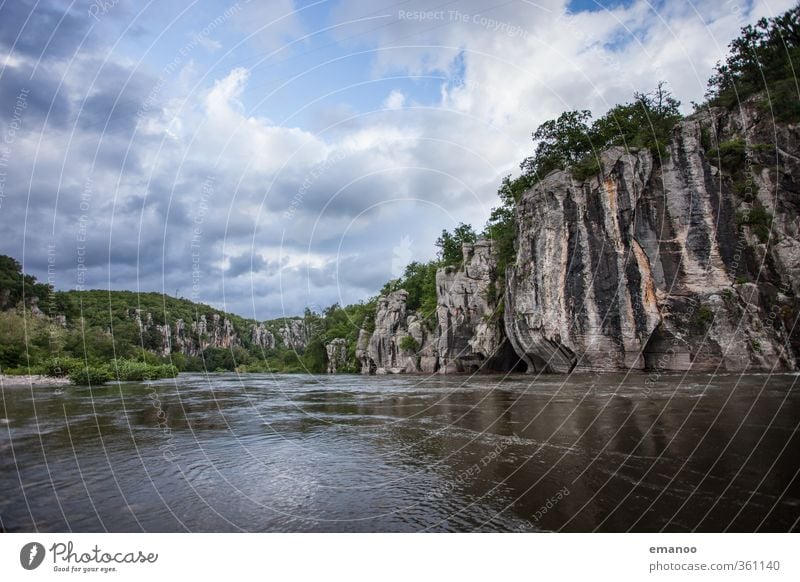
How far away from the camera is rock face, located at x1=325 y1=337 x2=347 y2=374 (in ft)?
255

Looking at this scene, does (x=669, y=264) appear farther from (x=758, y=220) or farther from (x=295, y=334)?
(x=295, y=334)

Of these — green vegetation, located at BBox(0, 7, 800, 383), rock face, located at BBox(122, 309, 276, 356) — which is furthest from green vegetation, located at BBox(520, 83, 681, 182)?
rock face, located at BBox(122, 309, 276, 356)

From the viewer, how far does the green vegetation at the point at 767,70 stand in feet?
87.5

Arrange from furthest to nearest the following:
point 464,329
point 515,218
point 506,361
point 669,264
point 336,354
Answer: point 336,354, point 464,329, point 506,361, point 515,218, point 669,264

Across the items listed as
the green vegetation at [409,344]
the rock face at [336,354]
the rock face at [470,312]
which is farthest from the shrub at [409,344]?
the rock face at [336,354]

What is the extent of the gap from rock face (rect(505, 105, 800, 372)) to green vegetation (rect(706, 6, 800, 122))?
177cm

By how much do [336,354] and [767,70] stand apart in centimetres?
6923

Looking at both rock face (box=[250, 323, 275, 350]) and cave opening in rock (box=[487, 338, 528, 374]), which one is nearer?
cave opening in rock (box=[487, 338, 528, 374])

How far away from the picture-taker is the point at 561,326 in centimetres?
3130

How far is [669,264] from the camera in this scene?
91.2 feet

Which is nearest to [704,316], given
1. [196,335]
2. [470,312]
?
[470,312]

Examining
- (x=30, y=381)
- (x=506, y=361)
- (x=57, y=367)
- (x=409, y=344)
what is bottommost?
(x=30, y=381)

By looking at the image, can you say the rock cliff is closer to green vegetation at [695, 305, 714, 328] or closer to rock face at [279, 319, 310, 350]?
green vegetation at [695, 305, 714, 328]

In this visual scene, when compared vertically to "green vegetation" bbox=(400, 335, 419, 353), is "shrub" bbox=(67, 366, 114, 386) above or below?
below
